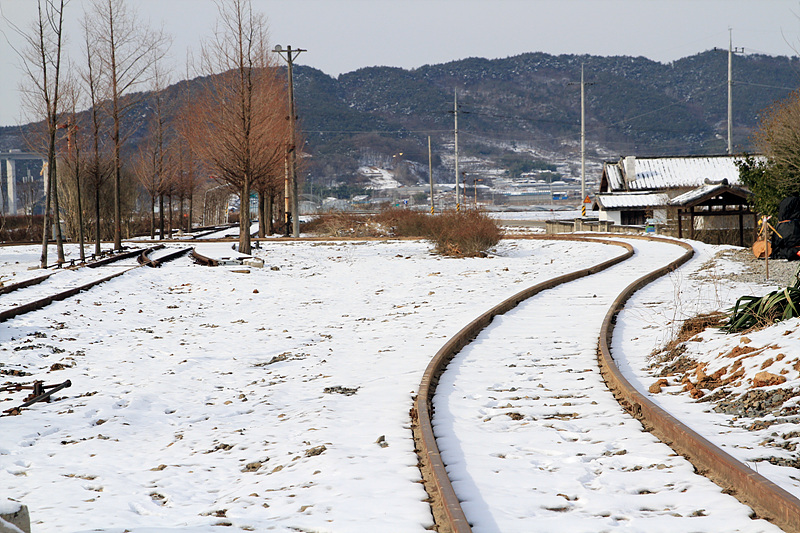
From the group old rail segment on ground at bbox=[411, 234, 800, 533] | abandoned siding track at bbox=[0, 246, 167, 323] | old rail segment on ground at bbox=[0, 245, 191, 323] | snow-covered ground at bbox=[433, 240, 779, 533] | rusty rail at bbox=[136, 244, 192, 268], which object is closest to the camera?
old rail segment on ground at bbox=[411, 234, 800, 533]

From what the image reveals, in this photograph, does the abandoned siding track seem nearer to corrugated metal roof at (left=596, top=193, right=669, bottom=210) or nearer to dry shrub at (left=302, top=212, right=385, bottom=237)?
dry shrub at (left=302, top=212, right=385, bottom=237)

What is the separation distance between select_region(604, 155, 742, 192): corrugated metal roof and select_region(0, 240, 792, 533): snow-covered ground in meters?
52.2

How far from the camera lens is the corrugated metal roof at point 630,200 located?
63.4 metres

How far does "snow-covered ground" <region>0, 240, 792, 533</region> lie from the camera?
5.23m

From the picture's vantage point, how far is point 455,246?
92.1 feet

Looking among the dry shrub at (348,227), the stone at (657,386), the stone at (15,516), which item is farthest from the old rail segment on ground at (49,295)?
the dry shrub at (348,227)

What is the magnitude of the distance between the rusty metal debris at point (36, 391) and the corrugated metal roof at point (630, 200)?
59984 mm

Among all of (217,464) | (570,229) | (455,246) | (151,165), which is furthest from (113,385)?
(570,229)

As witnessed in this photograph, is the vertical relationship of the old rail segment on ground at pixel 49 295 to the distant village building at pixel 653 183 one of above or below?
below

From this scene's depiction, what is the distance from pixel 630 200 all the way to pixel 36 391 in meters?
61.7

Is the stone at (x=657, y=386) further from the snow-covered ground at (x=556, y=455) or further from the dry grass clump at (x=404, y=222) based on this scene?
the dry grass clump at (x=404, y=222)

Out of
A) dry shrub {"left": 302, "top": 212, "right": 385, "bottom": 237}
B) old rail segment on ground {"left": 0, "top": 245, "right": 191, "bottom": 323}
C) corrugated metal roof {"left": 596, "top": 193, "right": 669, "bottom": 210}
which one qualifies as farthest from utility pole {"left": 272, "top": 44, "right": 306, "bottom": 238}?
corrugated metal roof {"left": 596, "top": 193, "right": 669, "bottom": 210}

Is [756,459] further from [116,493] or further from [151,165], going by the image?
[151,165]

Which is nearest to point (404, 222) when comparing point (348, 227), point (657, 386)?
point (348, 227)
